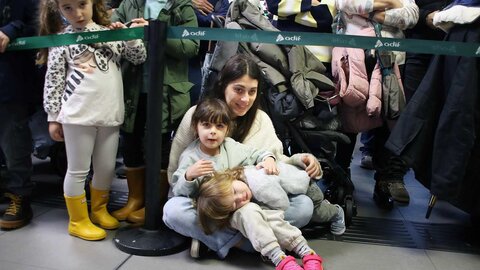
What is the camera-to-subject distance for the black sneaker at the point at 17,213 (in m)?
2.21

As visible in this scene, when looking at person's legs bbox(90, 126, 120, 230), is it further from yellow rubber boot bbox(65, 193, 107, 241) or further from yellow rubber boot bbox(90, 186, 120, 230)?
yellow rubber boot bbox(65, 193, 107, 241)

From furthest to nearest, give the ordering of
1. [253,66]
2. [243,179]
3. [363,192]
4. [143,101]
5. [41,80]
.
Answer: [363,192]
[41,80]
[143,101]
[253,66]
[243,179]

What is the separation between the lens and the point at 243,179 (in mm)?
1989

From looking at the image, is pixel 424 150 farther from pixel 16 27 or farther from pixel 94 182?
pixel 16 27

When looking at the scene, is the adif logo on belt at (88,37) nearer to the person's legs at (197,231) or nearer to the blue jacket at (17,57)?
the blue jacket at (17,57)

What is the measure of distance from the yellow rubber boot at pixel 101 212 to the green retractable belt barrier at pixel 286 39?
801 mm

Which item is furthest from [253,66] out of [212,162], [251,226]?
[251,226]

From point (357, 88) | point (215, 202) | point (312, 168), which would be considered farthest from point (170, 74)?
point (357, 88)

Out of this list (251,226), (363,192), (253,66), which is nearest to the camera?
(251,226)

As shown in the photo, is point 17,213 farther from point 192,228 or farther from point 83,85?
point 192,228

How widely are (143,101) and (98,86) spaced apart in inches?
14.3

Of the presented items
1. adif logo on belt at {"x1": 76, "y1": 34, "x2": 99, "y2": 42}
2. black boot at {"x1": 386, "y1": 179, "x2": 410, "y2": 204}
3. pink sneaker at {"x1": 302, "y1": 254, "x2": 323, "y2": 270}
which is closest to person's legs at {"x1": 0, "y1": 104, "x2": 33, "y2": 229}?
adif logo on belt at {"x1": 76, "y1": 34, "x2": 99, "y2": 42}

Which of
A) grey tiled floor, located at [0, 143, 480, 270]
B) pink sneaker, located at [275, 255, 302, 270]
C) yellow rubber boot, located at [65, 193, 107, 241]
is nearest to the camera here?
pink sneaker, located at [275, 255, 302, 270]

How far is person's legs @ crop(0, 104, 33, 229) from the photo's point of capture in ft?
7.41
